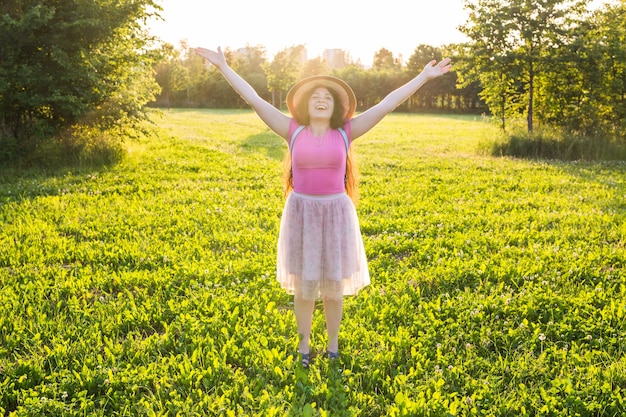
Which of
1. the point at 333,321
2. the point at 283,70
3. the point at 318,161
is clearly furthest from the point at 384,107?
the point at 283,70

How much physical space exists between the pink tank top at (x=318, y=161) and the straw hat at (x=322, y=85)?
0.59ft

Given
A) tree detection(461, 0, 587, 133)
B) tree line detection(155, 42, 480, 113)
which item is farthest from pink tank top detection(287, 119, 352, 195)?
tree line detection(155, 42, 480, 113)

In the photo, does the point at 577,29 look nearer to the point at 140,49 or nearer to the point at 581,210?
the point at 581,210

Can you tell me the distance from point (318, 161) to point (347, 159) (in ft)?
1.38

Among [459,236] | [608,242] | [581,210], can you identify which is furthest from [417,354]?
[581,210]

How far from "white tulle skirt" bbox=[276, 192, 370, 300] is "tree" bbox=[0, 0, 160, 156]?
33.5ft

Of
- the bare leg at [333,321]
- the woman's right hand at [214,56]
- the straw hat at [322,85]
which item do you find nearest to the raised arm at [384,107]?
the straw hat at [322,85]

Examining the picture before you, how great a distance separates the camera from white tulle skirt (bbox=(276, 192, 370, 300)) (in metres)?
3.93

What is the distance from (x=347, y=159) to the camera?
4168mm

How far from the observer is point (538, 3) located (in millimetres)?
18234

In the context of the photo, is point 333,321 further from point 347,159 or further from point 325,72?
point 325,72

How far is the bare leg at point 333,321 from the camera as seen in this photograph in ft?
13.9

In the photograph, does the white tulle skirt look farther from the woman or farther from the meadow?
the meadow

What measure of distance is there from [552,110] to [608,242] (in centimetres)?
1359
